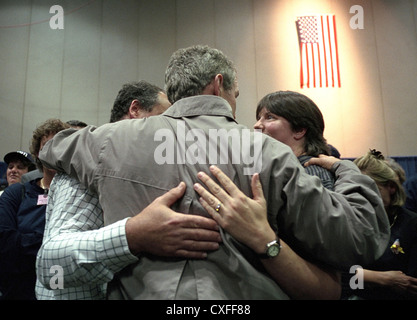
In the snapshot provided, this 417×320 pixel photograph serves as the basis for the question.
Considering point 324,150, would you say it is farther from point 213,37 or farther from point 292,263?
point 213,37

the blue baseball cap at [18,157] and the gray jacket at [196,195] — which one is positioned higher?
the blue baseball cap at [18,157]

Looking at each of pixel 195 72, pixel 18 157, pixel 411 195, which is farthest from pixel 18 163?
pixel 411 195

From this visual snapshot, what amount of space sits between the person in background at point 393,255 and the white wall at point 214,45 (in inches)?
128

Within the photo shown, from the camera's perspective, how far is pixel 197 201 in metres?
1.05

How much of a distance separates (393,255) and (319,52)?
168 inches

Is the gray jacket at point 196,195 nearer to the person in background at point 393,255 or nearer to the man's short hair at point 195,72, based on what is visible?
the man's short hair at point 195,72

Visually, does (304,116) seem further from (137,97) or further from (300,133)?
(137,97)

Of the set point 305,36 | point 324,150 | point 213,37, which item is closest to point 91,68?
point 213,37

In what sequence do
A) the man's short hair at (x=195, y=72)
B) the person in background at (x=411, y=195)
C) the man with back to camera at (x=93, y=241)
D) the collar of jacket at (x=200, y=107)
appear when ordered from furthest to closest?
the person in background at (x=411, y=195) < the man's short hair at (x=195, y=72) < the collar of jacket at (x=200, y=107) < the man with back to camera at (x=93, y=241)

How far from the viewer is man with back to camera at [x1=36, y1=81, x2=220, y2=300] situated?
3.25 ft

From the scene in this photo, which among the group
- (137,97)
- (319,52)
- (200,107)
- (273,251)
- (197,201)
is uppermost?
(319,52)

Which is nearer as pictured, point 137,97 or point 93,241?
point 93,241

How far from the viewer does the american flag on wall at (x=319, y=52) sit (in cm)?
564

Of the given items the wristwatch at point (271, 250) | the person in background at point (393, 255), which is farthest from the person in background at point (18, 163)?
the wristwatch at point (271, 250)
